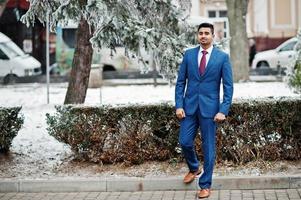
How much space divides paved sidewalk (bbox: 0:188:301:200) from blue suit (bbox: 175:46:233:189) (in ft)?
1.22

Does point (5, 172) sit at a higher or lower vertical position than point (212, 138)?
lower

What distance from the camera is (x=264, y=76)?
24828 mm

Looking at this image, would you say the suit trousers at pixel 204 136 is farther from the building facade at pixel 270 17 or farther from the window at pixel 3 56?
the building facade at pixel 270 17

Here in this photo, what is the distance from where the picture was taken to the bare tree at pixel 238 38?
22266 mm

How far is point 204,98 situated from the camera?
24.9 ft

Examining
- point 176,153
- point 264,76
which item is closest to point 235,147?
point 176,153

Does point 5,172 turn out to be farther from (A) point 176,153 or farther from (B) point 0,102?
(B) point 0,102

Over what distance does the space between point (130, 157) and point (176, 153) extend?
640 mm

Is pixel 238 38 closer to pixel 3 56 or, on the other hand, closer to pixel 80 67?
pixel 3 56

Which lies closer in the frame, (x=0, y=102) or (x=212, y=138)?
(x=212, y=138)

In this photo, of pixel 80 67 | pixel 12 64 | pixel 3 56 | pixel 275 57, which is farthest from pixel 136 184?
pixel 275 57

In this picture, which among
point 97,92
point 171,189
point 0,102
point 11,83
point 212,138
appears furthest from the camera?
point 11,83

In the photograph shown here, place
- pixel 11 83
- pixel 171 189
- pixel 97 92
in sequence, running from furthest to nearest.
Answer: pixel 11 83 < pixel 97 92 < pixel 171 189

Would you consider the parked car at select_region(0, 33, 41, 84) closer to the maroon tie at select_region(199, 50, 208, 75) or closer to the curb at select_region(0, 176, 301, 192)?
the curb at select_region(0, 176, 301, 192)
